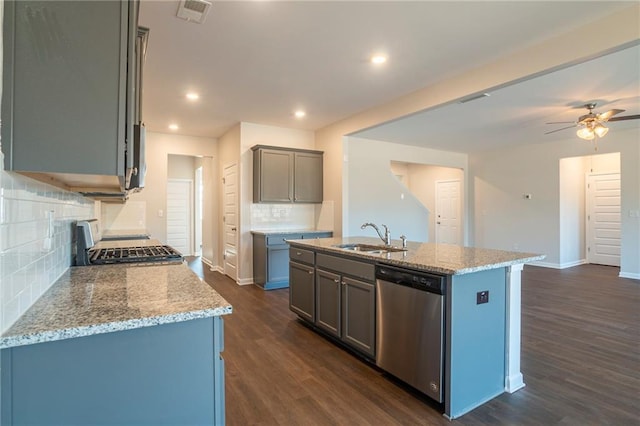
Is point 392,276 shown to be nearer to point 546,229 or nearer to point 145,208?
point 145,208

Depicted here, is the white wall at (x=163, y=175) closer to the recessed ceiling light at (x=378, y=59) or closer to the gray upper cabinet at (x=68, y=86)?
the recessed ceiling light at (x=378, y=59)

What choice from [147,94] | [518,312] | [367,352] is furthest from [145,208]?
[518,312]

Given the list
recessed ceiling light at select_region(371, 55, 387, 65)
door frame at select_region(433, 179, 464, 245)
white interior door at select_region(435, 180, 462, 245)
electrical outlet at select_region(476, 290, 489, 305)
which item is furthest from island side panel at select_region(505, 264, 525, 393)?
white interior door at select_region(435, 180, 462, 245)

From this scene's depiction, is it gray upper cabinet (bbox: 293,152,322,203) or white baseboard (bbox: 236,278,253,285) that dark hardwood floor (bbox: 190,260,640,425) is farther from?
gray upper cabinet (bbox: 293,152,322,203)

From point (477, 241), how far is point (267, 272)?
570cm

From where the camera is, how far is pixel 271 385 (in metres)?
2.36

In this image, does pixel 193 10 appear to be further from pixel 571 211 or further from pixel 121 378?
pixel 571 211

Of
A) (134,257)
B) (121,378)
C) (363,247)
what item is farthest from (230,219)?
(121,378)

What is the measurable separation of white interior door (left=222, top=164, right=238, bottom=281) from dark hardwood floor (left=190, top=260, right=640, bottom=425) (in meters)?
1.78

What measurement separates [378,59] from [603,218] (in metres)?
7.26

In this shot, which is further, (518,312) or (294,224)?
(294,224)

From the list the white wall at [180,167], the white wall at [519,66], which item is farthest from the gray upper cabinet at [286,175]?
the white wall at [180,167]

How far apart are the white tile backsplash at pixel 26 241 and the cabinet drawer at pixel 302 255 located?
1.99 meters

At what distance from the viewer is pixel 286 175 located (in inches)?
219
